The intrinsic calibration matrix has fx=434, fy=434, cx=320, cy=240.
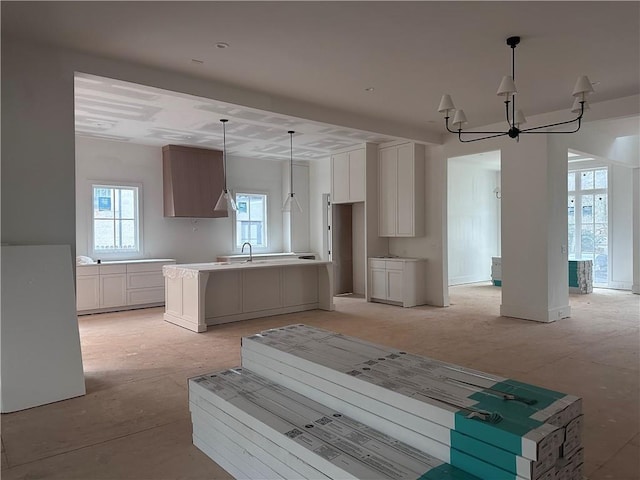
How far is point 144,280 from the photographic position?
25.2 ft

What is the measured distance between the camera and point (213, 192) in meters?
8.57

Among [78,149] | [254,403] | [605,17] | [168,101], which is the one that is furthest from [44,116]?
[605,17]

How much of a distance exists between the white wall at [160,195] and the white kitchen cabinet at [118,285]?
621mm

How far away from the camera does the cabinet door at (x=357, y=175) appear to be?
820 centimetres

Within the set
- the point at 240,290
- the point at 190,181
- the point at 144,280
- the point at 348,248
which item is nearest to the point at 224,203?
the point at 240,290

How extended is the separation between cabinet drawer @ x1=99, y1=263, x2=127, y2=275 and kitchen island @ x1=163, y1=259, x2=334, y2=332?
4.29 ft

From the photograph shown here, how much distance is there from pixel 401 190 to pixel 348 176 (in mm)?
1197

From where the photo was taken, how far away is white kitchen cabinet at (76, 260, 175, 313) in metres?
7.06

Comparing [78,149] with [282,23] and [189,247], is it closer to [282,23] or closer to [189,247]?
[189,247]

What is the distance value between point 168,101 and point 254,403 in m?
4.34

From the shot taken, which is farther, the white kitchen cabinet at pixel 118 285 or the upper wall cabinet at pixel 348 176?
the upper wall cabinet at pixel 348 176

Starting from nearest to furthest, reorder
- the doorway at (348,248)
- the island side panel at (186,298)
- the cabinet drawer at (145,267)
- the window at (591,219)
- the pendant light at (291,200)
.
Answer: the island side panel at (186,298), the pendant light at (291,200), the cabinet drawer at (145,267), the doorway at (348,248), the window at (591,219)

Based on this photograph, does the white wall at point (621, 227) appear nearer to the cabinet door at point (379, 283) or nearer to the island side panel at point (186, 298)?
the cabinet door at point (379, 283)

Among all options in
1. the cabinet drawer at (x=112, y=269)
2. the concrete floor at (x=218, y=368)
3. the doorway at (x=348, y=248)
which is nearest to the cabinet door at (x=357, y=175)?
the doorway at (x=348, y=248)
